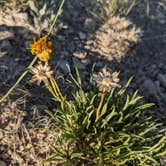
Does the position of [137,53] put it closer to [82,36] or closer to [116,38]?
[116,38]

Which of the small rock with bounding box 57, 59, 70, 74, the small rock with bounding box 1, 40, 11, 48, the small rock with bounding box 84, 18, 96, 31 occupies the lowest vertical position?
the small rock with bounding box 57, 59, 70, 74

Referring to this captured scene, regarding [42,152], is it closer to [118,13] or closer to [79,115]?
[79,115]

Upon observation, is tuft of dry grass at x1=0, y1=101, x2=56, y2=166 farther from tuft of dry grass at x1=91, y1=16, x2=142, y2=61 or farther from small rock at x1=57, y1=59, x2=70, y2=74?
tuft of dry grass at x1=91, y1=16, x2=142, y2=61

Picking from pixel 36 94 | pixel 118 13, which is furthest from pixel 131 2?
pixel 36 94

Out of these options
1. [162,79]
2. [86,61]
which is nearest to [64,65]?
[86,61]

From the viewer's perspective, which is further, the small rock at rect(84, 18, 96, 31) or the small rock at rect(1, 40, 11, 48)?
the small rock at rect(84, 18, 96, 31)

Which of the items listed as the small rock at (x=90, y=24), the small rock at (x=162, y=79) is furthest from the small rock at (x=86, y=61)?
the small rock at (x=162, y=79)

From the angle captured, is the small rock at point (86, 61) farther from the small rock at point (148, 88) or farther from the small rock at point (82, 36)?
the small rock at point (148, 88)

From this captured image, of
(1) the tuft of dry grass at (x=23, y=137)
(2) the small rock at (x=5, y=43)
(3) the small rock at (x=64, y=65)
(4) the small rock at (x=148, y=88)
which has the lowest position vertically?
(1) the tuft of dry grass at (x=23, y=137)

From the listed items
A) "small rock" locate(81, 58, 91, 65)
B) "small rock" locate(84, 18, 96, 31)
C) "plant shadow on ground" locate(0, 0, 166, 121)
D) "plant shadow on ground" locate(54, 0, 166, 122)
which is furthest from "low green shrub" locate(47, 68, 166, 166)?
"small rock" locate(84, 18, 96, 31)
